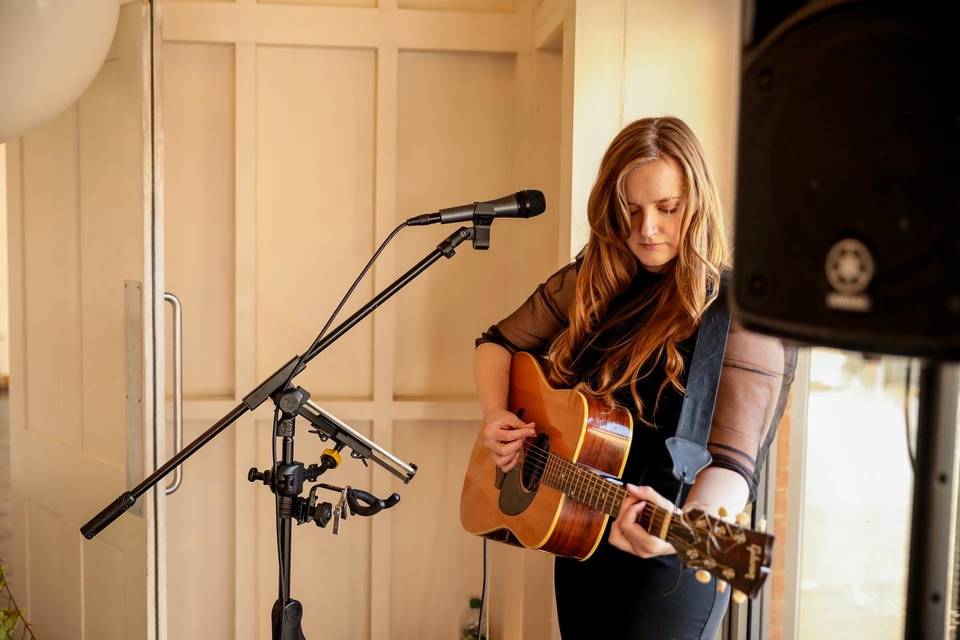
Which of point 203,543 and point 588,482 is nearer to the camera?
point 588,482

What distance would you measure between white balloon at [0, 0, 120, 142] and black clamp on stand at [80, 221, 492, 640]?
79 centimetres

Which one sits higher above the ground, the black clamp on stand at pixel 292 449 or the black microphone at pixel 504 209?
the black microphone at pixel 504 209

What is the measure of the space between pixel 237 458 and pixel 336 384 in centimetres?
37

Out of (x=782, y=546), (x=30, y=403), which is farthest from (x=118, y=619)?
(x=782, y=546)

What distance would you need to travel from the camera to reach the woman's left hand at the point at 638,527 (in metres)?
1.29

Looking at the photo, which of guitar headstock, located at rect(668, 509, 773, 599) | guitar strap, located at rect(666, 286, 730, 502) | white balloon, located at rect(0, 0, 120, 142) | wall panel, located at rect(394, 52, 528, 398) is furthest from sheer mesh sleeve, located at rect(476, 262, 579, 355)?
white balloon, located at rect(0, 0, 120, 142)

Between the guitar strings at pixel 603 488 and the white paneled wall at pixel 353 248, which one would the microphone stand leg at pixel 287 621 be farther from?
the white paneled wall at pixel 353 248

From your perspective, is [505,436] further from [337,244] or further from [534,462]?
[337,244]

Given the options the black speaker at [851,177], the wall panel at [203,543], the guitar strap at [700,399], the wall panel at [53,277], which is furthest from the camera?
the wall panel at [203,543]

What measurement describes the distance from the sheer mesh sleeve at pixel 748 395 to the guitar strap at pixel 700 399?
18mm

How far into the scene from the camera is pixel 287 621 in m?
1.97

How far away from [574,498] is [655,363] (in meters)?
0.27

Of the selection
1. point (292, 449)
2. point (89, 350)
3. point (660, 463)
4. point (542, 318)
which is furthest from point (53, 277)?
point (660, 463)

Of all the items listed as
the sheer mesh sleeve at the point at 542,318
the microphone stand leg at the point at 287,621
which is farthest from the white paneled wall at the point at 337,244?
the microphone stand leg at the point at 287,621
